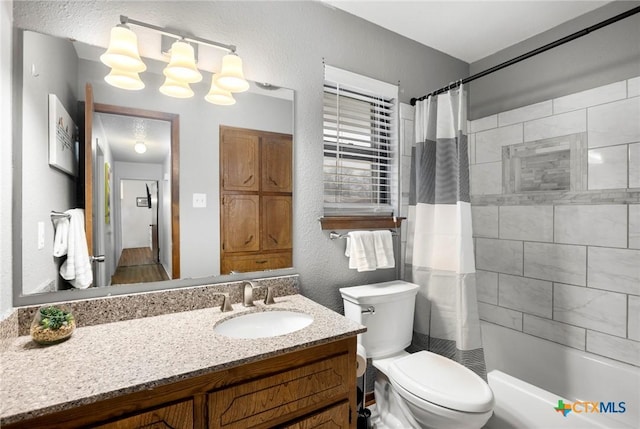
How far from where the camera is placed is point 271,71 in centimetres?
169

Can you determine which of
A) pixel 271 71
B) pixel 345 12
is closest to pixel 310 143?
pixel 271 71

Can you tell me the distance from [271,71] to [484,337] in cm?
238

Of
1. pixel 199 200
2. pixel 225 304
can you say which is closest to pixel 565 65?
pixel 199 200

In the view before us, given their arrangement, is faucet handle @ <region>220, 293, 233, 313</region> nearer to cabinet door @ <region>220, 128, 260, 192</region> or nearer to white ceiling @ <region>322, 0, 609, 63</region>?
cabinet door @ <region>220, 128, 260, 192</region>

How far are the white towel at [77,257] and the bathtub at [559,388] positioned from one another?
2.13 metres

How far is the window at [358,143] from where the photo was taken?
1951 mm

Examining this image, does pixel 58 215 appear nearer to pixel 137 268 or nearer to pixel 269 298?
pixel 137 268

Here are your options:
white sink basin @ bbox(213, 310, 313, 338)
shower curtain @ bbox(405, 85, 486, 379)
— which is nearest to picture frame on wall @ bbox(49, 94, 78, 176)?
white sink basin @ bbox(213, 310, 313, 338)

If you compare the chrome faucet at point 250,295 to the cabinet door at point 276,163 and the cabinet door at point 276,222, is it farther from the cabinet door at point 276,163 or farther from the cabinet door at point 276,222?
the cabinet door at point 276,163

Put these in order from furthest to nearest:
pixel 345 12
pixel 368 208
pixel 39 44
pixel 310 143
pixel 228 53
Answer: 1. pixel 368 208
2. pixel 345 12
3. pixel 310 143
4. pixel 228 53
5. pixel 39 44

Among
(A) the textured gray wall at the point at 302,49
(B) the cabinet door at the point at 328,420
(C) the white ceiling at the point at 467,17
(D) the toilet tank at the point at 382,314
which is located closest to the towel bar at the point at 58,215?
(A) the textured gray wall at the point at 302,49

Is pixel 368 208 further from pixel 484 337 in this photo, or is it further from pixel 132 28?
pixel 132 28

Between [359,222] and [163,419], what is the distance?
4.57 ft

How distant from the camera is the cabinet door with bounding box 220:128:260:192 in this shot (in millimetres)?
1548
